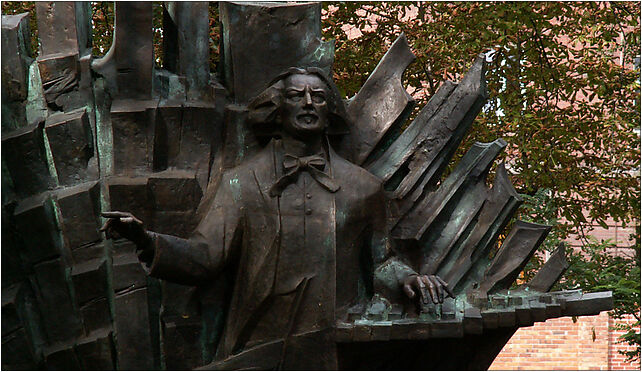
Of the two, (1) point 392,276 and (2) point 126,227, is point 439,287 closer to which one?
(1) point 392,276

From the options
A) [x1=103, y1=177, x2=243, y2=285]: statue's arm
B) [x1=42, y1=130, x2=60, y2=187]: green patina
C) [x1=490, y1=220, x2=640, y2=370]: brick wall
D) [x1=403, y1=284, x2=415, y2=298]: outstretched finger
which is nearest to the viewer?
[x1=103, y1=177, x2=243, y2=285]: statue's arm

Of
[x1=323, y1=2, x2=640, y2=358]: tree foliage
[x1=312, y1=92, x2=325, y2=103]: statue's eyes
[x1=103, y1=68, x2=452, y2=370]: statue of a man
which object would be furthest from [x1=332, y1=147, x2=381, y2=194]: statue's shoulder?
[x1=323, y1=2, x2=640, y2=358]: tree foliage

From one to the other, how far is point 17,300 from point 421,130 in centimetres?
258

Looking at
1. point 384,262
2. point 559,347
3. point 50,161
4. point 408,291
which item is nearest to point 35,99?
point 50,161

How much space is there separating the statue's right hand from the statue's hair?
40.8 inches

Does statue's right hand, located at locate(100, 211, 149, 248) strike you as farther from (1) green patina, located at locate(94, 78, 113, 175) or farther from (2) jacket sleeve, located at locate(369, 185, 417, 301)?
(2) jacket sleeve, located at locate(369, 185, 417, 301)

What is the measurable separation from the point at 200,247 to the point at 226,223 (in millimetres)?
199

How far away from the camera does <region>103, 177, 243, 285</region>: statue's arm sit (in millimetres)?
6160

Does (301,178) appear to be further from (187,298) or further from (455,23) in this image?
(455,23)

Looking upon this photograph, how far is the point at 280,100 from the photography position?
6.61m

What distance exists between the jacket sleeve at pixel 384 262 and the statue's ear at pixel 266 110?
716 millimetres

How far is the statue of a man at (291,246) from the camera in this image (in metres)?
6.39

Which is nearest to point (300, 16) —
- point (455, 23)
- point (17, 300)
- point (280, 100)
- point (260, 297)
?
point (280, 100)

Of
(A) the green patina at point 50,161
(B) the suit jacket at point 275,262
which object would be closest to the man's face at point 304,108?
(B) the suit jacket at point 275,262
